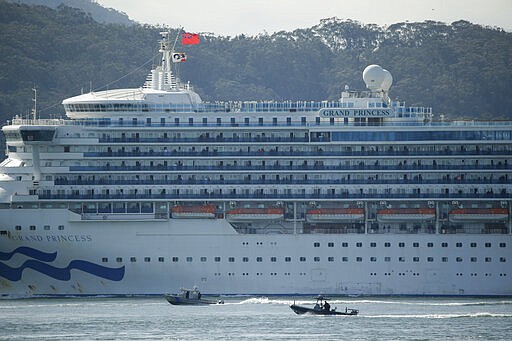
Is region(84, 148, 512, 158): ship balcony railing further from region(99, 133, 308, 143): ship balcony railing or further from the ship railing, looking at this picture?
region(99, 133, 308, 143): ship balcony railing

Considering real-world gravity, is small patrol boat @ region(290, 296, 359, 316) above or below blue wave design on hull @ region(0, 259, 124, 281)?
below

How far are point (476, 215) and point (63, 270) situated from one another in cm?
1903

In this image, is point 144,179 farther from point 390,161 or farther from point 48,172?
point 390,161

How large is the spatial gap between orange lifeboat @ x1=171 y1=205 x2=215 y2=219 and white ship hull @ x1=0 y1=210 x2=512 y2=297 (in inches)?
16.0

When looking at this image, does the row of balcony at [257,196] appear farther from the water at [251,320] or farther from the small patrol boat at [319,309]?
the small patrol boat at [319,309]

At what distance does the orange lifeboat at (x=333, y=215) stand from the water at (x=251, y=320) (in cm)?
368

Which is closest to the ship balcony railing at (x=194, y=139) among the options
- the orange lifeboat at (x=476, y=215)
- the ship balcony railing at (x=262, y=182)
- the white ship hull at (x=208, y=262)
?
the ship balcony railing at (x=262, y=182)

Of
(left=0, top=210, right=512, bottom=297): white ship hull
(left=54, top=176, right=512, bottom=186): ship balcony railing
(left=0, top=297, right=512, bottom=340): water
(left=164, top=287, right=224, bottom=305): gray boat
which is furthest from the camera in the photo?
(left=54, top=176, right=512, bottom=186): ship balcony railing

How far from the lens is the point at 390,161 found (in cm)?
7381

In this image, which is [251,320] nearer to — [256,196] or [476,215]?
[256,196]

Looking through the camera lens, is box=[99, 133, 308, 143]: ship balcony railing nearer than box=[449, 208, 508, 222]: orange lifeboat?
No

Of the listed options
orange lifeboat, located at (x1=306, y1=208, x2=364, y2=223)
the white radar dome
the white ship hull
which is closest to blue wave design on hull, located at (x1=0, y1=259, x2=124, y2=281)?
the white ship hull

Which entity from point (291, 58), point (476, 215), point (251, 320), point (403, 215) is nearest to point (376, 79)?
point (403, 215)

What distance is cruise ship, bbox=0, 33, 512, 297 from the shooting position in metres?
72.2
